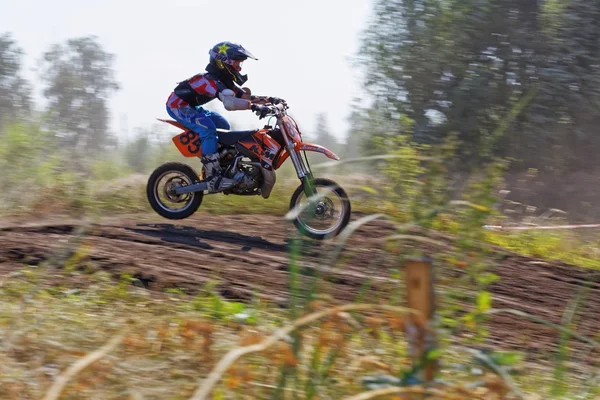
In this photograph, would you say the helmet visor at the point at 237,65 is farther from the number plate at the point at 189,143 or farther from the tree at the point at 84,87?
the tree at the point at 84,87

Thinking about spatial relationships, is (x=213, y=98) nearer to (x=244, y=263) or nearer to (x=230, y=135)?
(x=230, y=135)

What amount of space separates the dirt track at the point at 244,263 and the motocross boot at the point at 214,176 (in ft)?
1.48

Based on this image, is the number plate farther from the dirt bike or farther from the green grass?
the green grass

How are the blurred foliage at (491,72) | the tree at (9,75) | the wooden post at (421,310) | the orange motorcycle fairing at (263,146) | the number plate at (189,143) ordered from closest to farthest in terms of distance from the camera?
the wooden post at (421,310) < the orange motorcycle fairing at (263,146) < the number plate at (189,143) < the blurred foliage at (491,72) < the tree at (9,75)

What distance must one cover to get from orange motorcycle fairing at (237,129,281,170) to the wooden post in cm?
606

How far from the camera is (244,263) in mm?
6855

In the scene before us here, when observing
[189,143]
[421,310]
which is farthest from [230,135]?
[421,310]

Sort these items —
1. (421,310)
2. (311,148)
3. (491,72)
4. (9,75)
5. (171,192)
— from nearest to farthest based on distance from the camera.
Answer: (421,310)
(311,148)
(171,192)
(491,72)
(9,75)

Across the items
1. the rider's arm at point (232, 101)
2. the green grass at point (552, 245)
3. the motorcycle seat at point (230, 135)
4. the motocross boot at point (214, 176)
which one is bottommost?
the green grass at point (552, 245)

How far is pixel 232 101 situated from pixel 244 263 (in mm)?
2407

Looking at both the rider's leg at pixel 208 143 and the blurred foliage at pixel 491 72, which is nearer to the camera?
the rider's leg at pixel 208 143

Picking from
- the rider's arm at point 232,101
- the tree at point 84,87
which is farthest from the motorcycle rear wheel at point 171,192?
the tree at point 84,87

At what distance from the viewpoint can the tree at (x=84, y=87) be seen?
2923cm

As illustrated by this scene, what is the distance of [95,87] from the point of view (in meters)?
35.0
